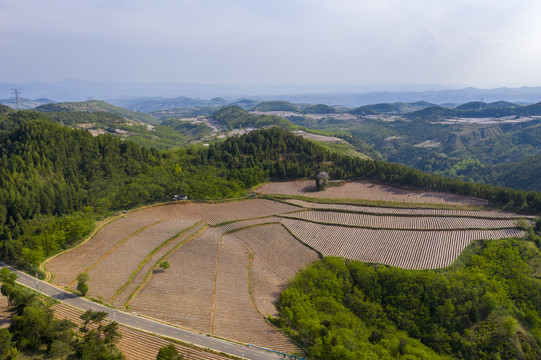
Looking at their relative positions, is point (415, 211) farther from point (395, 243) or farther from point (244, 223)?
point (244, 223)

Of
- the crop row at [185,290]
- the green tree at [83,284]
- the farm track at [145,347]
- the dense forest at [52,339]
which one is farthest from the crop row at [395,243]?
the green tree at [83,284]

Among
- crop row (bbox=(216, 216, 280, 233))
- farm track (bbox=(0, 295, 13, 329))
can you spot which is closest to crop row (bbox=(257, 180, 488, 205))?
crop row (bbox=(216, 216, 280, 233))

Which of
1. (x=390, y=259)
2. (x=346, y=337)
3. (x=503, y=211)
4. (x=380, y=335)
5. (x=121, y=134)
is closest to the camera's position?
(x=346, y=337)

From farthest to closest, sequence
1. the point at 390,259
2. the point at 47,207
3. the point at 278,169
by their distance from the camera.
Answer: the point at 278,169 < the point at 47,207 < the point at 390,259

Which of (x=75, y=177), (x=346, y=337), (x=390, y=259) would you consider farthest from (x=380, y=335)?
(x=75, y=177)

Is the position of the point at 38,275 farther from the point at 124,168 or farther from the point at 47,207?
the point at 124,168

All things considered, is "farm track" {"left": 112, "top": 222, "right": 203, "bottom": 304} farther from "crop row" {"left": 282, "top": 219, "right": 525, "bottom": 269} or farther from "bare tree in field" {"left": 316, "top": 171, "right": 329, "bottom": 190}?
"bare tree in field" {"left": 316, "top": 171, "right": 329, "bottom": 190}

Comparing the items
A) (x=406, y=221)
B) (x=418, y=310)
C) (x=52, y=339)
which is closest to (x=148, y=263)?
(x=52, y=339)
